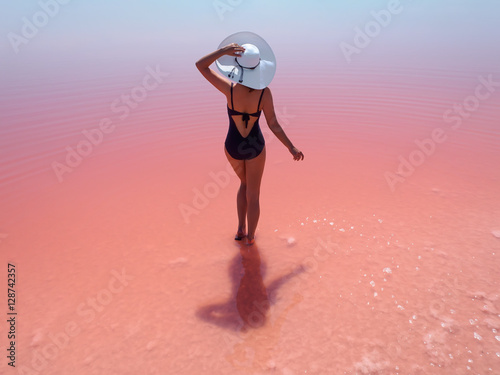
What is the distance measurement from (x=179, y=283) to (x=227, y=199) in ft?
4.74

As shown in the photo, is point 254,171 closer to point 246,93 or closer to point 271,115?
point 271,115

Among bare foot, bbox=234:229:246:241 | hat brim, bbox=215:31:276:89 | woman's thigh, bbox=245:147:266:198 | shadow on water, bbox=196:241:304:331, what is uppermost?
hat brim, bbox=215:31:276:89

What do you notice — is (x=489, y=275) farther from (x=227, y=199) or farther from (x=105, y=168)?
(x=105, y=168)

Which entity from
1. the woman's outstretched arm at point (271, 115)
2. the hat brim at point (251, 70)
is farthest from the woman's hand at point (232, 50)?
the woman's outstretched arm at point (271, 115)

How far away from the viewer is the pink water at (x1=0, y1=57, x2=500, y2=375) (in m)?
2.28

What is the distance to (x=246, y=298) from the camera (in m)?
2.72

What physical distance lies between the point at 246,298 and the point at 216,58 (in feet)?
5.98

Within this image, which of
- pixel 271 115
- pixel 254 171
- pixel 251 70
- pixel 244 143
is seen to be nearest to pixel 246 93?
pixel 251 70

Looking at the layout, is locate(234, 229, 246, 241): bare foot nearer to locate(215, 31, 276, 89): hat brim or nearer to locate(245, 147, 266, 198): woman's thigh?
locate(245, 147, 266, 198): woman's thigh

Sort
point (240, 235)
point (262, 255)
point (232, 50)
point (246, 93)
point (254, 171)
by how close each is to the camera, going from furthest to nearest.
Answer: point (240, 235) < point (262, 255) < point (254, 171) < point (246, 93) < point (232, 50)

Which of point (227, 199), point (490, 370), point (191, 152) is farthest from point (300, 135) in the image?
point (490, 370)

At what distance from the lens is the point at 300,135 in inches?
237

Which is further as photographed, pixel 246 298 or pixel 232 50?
pixel 246 298

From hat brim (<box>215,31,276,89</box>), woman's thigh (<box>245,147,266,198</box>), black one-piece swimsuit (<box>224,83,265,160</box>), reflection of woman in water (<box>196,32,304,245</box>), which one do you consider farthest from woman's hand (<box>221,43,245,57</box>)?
woman's thigh (<box>245,147,266,198</box>)
